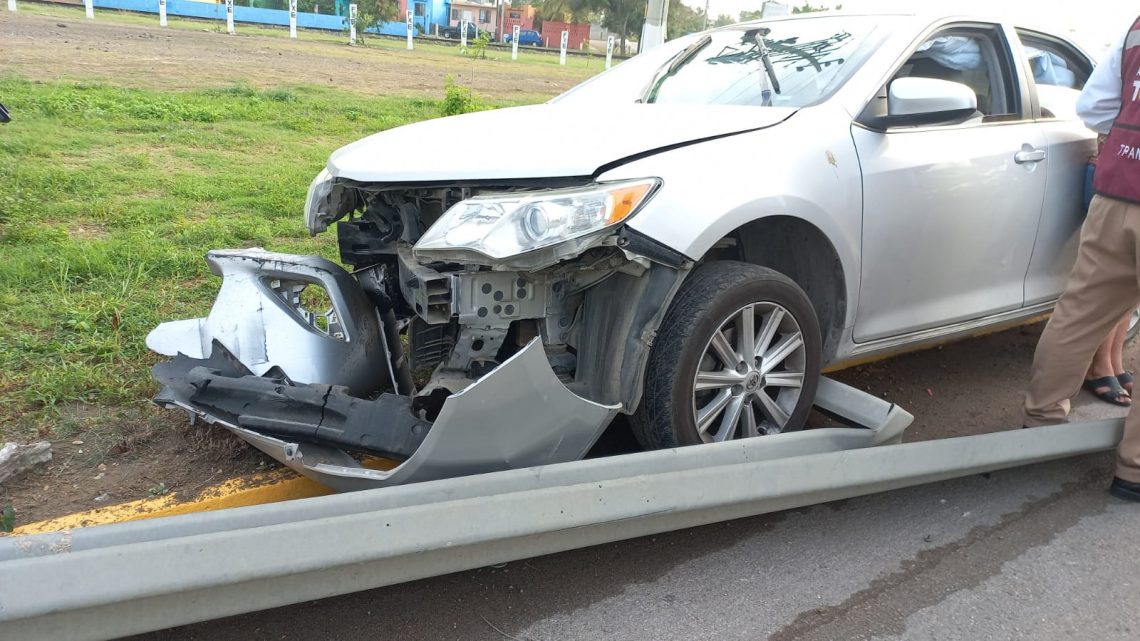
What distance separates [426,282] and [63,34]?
22.1 metres

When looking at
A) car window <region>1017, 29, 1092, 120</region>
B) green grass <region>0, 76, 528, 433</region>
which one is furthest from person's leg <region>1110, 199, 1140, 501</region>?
green grass <region>0, 76, 528, 433</region>

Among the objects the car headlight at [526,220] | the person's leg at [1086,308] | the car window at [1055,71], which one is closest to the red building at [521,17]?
the car window at [1055,71]

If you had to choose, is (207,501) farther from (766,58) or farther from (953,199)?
(953,199)

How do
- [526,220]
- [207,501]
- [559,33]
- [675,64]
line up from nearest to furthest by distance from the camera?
[526,220], [207,501], [675,64], [559,33]

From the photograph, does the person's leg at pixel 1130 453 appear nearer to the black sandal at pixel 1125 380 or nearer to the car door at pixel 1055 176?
the car door at pixel 1055 176

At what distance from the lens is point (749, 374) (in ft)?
9.57

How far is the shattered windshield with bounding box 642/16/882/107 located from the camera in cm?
330

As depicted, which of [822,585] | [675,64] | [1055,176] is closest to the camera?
[822,585]

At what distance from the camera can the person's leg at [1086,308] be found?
127 inches

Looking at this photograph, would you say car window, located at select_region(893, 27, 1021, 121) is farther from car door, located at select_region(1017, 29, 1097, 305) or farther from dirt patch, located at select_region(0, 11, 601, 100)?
dirt patch, located at select_region(0, 11, 601, 100)

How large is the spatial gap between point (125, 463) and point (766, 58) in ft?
9.82

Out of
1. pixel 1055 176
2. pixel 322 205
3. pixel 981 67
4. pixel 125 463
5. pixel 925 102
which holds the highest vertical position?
pixel 981 67

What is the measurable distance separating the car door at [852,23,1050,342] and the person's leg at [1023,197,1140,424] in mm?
327

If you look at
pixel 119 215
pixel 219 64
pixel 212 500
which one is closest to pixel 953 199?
pixel 212 500
